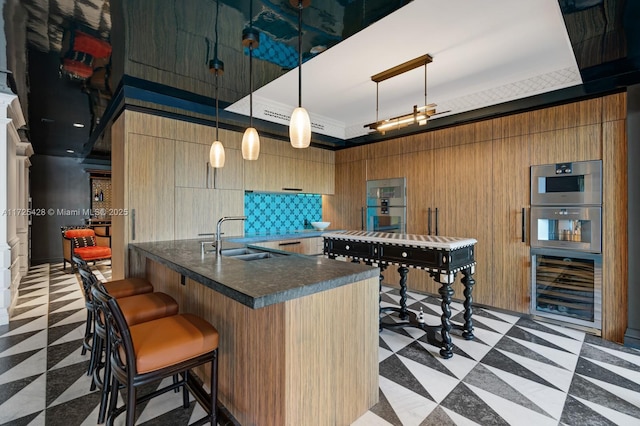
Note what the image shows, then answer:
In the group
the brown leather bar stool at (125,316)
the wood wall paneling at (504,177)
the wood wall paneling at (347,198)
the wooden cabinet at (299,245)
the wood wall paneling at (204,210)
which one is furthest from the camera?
the wood wall paneling at (347,198)

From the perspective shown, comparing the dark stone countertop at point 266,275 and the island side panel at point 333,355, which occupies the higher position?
the dark stone countertop at point 266,275

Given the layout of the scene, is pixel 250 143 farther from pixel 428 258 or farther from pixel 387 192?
pixel 387 192

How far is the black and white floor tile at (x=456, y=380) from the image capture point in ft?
5.85

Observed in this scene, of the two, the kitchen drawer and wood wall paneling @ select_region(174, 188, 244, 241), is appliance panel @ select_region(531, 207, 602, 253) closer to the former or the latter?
the kitchen drawer

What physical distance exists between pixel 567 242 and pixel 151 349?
3795 millimetres

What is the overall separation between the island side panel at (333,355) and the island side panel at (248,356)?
0.07 meters

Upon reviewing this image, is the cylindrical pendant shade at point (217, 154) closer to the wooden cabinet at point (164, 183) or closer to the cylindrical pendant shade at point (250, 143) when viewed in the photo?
the cylindrical pendant shade at point (250, 143)

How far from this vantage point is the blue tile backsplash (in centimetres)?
459

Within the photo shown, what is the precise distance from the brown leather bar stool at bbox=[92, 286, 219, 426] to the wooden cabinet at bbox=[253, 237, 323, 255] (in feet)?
7.92

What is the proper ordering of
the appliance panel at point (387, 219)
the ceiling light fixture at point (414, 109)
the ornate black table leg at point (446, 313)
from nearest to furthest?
the ornate black table leg at point (446, 313) < the ceiling light fixture at point (414, 109) < the appliance panel at point (387, 219)

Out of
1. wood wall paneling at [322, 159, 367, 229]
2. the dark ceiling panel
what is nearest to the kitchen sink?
the dark ceiling panel

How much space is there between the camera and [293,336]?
141 cm

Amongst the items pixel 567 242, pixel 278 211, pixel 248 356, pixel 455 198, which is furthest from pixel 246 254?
pixel 567 242

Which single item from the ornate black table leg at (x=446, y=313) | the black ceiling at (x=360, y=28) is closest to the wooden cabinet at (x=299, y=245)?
the ornate black table leg at (x=446, y=313)
